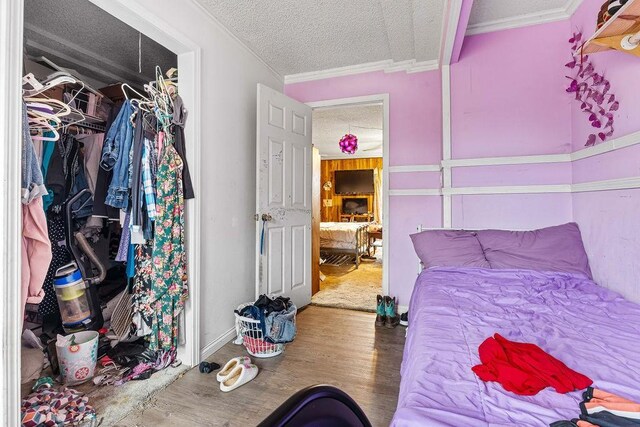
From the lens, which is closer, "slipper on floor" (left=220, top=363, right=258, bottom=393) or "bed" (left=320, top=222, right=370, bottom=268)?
"slipper on floor" (left=220, top=363, right=258, bottom=393)

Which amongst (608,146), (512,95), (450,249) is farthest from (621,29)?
(450,249)

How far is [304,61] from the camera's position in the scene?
3.11 m

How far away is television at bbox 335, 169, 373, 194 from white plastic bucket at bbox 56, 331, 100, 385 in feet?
23.9

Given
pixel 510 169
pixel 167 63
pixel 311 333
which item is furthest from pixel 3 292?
pixel 510 169

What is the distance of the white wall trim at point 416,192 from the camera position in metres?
2.97

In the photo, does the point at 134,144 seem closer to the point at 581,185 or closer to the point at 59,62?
the point at 59,62

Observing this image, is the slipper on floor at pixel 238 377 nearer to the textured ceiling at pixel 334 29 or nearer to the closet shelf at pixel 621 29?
the textured ceiling at pixel 334 29

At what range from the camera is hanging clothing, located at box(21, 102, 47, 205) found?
1302 mm

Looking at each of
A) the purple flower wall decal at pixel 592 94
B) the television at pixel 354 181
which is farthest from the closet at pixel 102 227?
the television at pixel 354 181

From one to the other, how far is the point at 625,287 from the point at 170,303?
8.96 feet

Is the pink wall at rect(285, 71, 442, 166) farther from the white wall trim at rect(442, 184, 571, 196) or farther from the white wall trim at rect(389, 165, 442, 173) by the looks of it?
the white wall trim at rect(442, 184, 571, 196)

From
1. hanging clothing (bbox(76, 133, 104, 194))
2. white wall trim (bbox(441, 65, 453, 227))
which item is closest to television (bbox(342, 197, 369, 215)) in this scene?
white wall trim (bbox(441, 65, 453, 227))

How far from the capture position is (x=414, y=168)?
3.05 m

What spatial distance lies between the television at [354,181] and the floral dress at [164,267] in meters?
6.85
